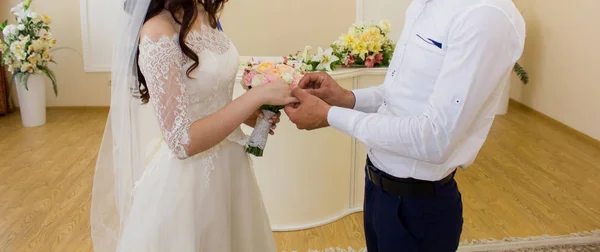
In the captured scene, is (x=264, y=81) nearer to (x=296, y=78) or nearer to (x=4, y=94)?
(x=296, y=78)

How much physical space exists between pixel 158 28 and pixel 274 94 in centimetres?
40

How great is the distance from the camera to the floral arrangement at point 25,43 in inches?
228

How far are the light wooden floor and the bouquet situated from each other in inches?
60.2

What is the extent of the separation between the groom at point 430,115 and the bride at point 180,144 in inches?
10.4

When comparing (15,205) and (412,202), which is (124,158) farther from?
(15,205)

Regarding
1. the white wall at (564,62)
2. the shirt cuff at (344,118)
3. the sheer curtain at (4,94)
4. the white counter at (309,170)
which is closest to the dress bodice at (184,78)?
the shirt cuff at (344,118)

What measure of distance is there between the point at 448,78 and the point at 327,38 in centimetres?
494

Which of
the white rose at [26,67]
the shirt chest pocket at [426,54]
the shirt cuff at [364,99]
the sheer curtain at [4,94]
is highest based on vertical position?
the shirt chest pocket at [426,54]

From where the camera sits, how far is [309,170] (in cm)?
342

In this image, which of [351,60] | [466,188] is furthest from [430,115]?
[466,188]

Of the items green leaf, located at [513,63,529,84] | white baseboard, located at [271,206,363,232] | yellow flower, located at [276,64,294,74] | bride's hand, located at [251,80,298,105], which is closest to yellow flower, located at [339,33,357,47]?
white baseboard, located at [271,206,363,232]

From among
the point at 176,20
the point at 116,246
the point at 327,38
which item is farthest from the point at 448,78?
the point at 327,38

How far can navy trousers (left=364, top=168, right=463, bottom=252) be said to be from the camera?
66.1 inches

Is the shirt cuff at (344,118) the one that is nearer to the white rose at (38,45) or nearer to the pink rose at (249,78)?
the pink rose at (249,78)
